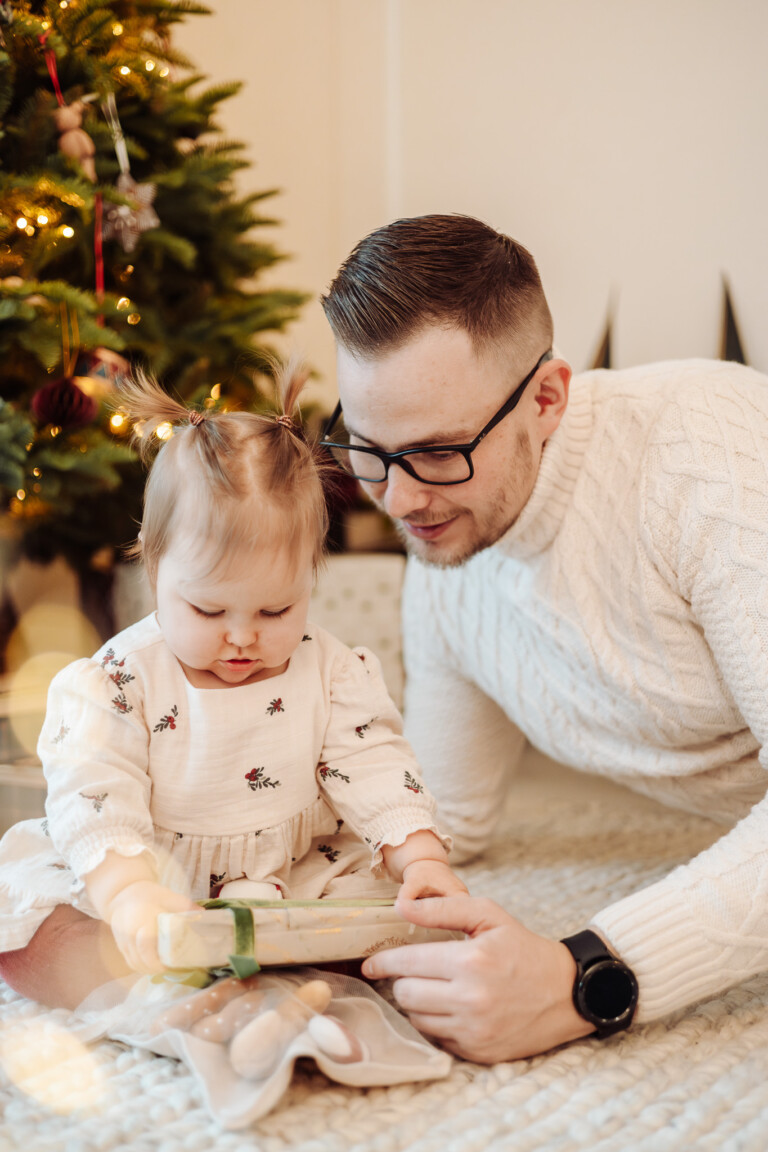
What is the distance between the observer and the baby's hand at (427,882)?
2.97ft

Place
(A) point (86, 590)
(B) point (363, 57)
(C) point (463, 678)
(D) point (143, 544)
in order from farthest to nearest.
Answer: (B) point (363, 57) < (A) point (86, 590) < (C) point (463, 678) < (D) point (143, 544)

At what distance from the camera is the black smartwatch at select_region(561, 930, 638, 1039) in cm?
88

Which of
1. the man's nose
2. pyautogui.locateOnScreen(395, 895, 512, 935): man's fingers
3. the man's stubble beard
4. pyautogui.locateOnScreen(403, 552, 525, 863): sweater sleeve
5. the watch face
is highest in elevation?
the man's nose

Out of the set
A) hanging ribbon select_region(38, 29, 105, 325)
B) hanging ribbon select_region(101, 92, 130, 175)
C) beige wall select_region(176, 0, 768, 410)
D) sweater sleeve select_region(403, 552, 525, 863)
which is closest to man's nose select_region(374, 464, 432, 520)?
sweater sleeve select_region(403, 552, 525, 863)

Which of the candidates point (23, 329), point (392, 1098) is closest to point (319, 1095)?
point (392, 1098)

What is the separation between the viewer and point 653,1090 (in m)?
0.84

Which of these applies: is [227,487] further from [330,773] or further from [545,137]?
[545,137]

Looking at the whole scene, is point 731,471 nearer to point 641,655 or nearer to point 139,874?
point 641,655

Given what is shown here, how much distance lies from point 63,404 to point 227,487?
540 millimetres

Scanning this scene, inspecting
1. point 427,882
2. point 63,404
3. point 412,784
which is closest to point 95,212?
point 63,404

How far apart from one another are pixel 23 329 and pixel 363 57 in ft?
5.26

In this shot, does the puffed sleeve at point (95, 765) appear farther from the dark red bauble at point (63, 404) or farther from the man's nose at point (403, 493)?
→ the dark red bauble at point (63, 404)

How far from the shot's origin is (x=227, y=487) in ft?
2.93

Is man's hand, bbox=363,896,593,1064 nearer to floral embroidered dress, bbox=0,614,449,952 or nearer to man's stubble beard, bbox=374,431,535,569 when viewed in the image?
floral embroidered dress, bbox=0,614,449,952
